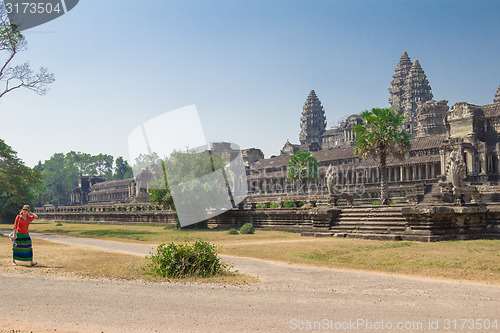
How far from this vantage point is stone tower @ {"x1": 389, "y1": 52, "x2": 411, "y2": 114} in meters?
110

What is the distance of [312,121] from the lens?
132 meters

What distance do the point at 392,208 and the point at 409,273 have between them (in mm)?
10156

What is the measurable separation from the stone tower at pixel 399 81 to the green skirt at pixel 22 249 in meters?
108

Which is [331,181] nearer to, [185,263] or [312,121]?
[185,263]

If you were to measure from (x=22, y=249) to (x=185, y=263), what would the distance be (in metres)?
6.02

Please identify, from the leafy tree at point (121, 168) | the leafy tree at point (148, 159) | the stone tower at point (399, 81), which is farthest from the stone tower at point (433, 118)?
the leafy tree at point (121, 168)

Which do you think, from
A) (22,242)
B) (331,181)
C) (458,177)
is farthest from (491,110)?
(22,242)

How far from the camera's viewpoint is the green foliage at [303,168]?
204 feet

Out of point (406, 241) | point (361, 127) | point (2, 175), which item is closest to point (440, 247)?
point (406, 241)

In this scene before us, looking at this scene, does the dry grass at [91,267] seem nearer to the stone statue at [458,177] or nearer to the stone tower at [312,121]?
the stone statue at [458,177]

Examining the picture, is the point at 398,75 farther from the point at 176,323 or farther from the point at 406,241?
the point at 176,323

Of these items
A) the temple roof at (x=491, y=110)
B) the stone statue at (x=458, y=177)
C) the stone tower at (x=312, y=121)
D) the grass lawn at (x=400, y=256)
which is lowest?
the grass lawn at (x=400, y=256)

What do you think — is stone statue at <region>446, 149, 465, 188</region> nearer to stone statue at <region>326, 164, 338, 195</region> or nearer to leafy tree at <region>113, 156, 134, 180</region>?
stone statue at <region>326, 164, 338, 195</region>

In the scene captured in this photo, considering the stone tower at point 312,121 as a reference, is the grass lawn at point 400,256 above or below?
below
